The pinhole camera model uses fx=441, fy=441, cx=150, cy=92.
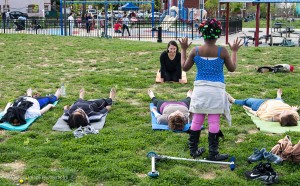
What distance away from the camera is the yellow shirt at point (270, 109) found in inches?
298

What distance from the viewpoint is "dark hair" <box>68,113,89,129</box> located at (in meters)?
7.12

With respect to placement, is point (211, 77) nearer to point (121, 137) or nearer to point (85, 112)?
point (121, 137)

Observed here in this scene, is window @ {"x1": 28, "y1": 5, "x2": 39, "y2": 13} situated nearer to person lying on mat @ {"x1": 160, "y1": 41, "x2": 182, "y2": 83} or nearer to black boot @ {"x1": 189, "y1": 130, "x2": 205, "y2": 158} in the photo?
person lying on mat @ {"x1": 160, "y1": 41, "x2": 182, "y2": 83}

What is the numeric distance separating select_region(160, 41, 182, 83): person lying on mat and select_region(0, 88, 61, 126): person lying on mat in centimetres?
309

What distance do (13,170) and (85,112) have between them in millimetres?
2266

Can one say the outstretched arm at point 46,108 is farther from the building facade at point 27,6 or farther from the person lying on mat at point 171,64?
the building facade at point 27,6

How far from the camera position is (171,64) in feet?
35.7

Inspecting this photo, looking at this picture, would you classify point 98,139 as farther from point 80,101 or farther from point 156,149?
point 80,101

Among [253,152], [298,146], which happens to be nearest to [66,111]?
[253,152]

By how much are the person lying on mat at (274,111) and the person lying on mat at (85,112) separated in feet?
8.82

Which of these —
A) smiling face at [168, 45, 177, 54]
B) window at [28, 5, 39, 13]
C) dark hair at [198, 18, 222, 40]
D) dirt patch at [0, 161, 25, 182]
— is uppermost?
window at [28, 5, 39, 13]

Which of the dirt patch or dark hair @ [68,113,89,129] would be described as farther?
dark hair @ [68,113,89,129]

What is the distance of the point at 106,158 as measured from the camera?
5832 millimetres

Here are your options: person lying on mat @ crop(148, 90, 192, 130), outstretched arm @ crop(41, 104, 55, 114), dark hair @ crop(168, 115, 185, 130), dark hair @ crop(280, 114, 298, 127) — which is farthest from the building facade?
dark hair @ crop(280, 114, 298, 127)
